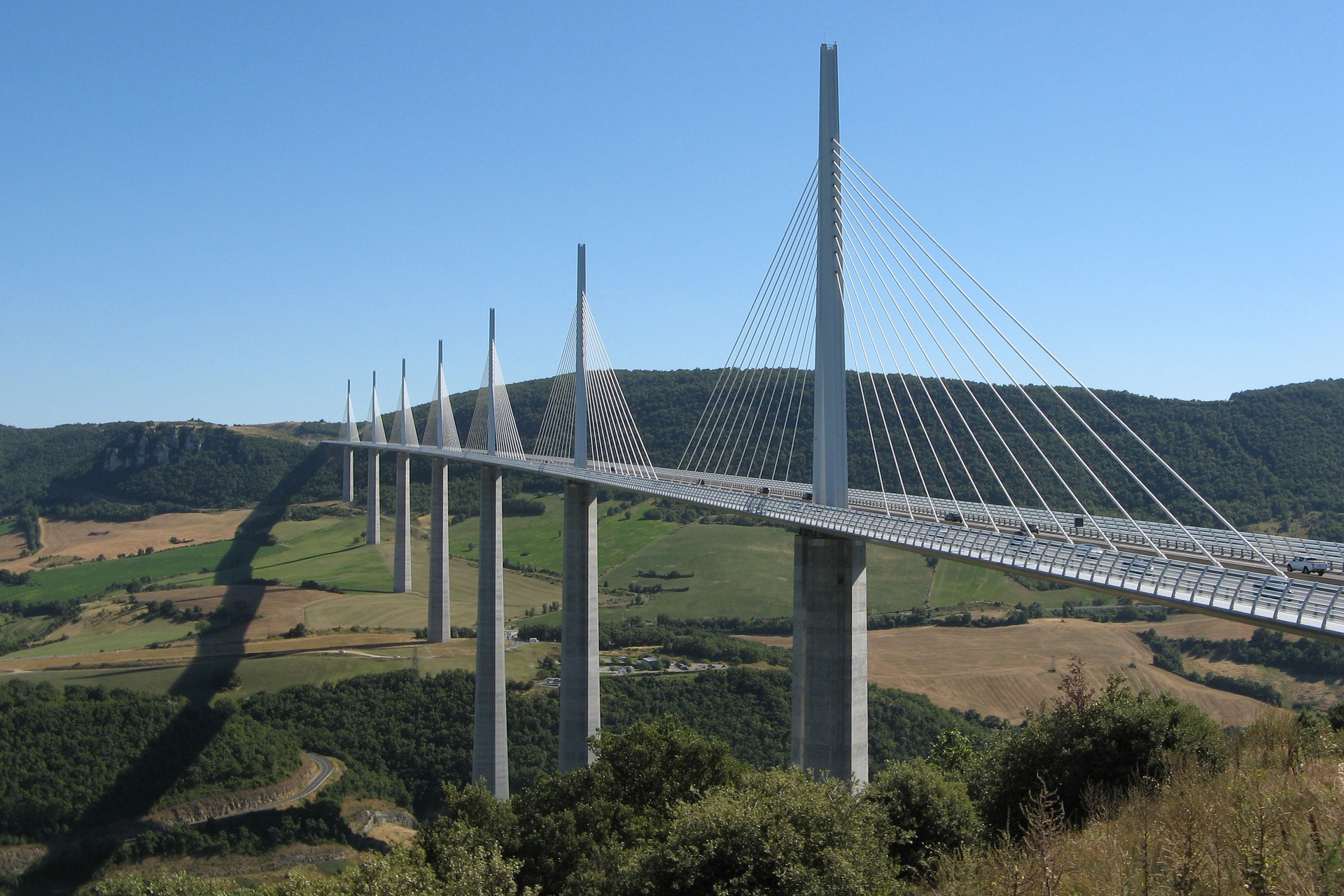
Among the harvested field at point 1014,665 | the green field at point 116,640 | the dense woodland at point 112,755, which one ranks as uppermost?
the harvested field at point 1014,665

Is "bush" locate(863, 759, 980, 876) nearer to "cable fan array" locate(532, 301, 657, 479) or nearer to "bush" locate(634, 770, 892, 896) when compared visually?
"bush" locate(634, 770, 892, 896)

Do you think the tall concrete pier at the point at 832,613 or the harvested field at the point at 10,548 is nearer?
the tall concrete pier at the point at 832,613

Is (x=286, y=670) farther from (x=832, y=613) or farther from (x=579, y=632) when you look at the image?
(x=832, y=613)

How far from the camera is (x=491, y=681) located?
125 feet

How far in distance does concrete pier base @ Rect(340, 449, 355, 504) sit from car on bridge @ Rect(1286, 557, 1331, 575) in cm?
8573

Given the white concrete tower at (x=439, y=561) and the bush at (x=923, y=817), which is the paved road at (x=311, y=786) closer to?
the white concrete tower at (x=439, y=561)

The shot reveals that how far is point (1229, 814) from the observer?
8.45 m

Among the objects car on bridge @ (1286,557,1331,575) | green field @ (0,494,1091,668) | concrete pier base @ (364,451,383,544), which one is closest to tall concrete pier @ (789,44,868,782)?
car on bridge @ (1286,557,1331,575)

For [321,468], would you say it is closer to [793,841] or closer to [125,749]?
[125,749]

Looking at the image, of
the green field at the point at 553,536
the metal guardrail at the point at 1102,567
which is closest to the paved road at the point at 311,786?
the metal guardrail at the point at 1102,567

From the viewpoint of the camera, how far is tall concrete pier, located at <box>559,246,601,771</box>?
33688mm

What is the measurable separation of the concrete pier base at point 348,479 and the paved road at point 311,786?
5489 cm

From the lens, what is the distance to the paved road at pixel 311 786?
3375cm

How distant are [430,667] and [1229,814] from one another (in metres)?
41.8
